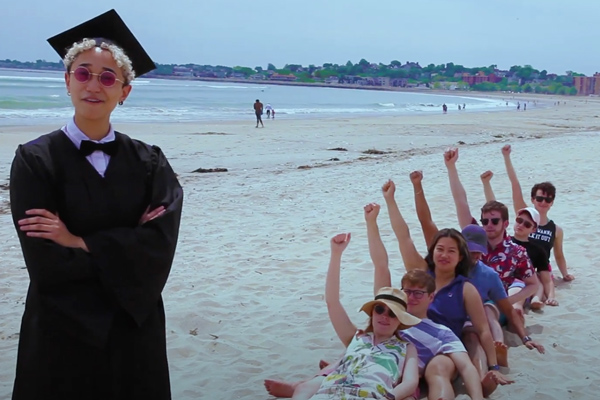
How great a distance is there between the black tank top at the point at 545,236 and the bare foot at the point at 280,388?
289cm

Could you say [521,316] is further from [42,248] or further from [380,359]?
[42,248]

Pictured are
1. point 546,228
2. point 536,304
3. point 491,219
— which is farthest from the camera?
point 546,228

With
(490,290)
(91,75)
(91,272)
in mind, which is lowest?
(490,290)

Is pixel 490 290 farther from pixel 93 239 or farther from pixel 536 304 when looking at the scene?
pixel 93 239

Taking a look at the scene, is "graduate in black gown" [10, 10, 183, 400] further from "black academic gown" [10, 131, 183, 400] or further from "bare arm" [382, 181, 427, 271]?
"bare arm" [382, 181, 427, 271]

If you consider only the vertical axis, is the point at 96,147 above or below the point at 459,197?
above

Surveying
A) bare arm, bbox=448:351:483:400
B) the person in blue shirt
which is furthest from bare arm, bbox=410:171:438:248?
bare arm, bbox=448:351:483:400

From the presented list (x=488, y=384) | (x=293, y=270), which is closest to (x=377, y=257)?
(x=488, y=384)

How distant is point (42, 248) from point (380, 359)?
194 centimetres

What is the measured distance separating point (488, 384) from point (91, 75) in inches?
106

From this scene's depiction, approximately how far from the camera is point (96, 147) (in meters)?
2.35

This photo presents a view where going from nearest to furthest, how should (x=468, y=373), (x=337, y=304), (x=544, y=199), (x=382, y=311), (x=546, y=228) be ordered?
(x=382, y=311) → (x=468, y=373) → (x=337, y=304) → (x=544, y=199) → (x=546, y=228)

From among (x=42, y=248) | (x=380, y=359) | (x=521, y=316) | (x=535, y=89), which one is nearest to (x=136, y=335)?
(x=42, y=248)

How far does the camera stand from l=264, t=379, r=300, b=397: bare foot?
3748 mm
